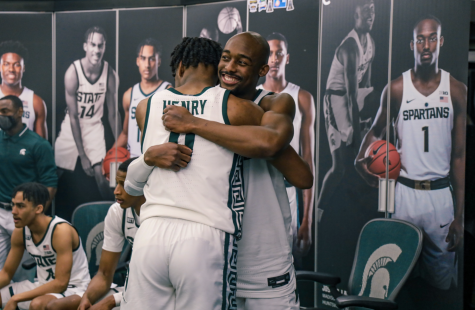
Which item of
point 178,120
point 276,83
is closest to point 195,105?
point 178,120

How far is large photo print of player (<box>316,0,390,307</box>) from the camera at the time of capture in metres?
3.61

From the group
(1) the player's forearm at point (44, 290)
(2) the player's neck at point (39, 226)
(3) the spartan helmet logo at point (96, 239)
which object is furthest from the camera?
(3) the spartan helmet logo at point (96, 239)

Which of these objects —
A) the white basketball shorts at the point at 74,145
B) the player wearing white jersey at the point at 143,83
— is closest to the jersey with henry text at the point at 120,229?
the player wearing white jersey at the point at 143,83

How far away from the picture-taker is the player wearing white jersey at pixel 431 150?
3230mm

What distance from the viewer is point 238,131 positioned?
5.23 ft

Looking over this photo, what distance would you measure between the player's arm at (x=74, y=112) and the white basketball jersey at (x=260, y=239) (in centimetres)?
329

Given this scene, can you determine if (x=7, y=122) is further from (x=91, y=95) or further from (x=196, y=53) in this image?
(x=196, y=53)

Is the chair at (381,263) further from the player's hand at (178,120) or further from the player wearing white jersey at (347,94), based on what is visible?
the player's hand at (178,120)

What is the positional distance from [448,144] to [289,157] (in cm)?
186

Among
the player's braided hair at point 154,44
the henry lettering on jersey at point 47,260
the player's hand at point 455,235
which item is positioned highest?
the player's braided hair at point 154,44

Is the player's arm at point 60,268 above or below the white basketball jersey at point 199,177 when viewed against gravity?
below

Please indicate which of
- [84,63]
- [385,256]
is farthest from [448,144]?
[84,63]

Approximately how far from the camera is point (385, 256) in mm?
2832

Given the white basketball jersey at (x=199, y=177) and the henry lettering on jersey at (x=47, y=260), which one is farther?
the henry lettering on jersey at (x=47, y=260)
